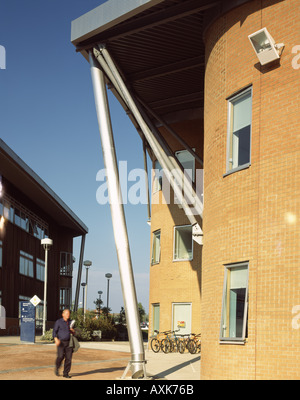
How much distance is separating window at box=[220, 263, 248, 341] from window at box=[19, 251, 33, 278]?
3671cm

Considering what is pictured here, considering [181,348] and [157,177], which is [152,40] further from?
[181,348]

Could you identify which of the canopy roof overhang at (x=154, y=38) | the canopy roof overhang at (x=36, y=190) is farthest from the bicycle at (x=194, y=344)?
the canopy roof overhang at (x=36, y=190)

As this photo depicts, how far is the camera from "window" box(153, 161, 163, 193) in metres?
30.5

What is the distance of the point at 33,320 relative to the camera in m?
30.8

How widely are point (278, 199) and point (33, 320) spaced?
2132cm

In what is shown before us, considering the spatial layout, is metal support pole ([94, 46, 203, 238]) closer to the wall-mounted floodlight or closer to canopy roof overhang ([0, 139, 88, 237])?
the wall-mounted floodlight

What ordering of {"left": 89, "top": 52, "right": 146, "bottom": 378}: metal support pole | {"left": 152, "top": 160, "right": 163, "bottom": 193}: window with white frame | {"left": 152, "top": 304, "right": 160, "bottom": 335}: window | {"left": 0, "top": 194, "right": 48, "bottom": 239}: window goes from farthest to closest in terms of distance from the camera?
1. {"left": 0, "top": 194, "right": 48, "bottom": 239}: window
2. {"left": 152, "top": 160, "right": 163, "bottom": 193}: window with white frame
3. {"left": 152, "top": 304, "right": 160, "bottom": 335}: window
4. {"left": 89, "top": 52, "right": 146, "bottom": 378}: metal support pole

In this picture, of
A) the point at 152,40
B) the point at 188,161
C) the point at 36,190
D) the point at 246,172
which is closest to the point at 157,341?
the point at 188,161

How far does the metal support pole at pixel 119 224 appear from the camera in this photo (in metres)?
15.4

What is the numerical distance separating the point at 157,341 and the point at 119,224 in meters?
12.0

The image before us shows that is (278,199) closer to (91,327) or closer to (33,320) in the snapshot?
(33,320)

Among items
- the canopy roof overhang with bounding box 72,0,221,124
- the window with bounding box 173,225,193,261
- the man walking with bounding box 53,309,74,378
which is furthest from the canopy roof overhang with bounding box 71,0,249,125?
the man walking with bounding box 53,309,74,378

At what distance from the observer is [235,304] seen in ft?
44.3

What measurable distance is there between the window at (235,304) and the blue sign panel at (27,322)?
1903cm
